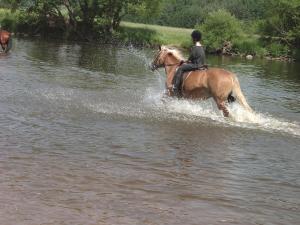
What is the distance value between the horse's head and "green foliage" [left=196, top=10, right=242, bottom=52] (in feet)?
136

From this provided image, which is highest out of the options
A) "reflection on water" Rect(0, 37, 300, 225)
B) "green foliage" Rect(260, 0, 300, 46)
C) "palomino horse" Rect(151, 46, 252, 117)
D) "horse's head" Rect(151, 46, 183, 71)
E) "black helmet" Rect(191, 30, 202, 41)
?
"green foliage" Rect(260, 0, 300, 46)

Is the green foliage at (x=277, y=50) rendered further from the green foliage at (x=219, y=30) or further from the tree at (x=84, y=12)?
the tree at (x=84, y=12)

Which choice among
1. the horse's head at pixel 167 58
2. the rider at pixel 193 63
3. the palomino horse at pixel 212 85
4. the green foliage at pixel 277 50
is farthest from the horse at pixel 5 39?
the green foliage at pixel 277 50

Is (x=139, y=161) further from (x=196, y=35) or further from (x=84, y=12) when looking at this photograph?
(x=84, y=12)

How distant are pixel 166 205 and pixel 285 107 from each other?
42.0ft

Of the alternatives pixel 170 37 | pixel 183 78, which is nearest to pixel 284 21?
pixel 170 37

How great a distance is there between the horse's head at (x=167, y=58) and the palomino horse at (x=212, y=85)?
0.05m

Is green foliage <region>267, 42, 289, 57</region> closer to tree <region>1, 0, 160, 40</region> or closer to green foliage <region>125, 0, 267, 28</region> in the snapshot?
tree <region>1, 0, 160, 40</region>

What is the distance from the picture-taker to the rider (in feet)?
46.9

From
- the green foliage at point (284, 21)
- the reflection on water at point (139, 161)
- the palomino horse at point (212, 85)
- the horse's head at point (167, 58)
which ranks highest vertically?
the green foliage at point (284, 21)

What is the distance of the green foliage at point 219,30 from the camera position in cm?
5672

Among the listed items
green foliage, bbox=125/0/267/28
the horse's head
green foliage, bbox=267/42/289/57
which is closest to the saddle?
the horse's head

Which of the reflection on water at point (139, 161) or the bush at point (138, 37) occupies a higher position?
the bush at point (138, 37)

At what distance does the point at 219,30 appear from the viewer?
188 ft
